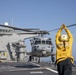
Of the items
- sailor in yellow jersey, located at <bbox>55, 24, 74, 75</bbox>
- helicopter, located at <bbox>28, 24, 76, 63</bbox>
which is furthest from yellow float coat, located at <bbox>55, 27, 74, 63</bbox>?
helicopter, located at <bbox>28, 24, 76, 63</bbox>

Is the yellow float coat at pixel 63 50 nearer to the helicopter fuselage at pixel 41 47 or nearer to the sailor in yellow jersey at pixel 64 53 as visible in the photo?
A: the sailor in yellow jersey at pixel 64 53

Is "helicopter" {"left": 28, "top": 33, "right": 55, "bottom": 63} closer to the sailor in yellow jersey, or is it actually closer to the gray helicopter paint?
the gray helicopter paint

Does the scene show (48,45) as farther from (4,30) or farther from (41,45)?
(4,30)

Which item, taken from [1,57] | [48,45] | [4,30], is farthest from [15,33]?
[48,45]

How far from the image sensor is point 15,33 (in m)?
56.5

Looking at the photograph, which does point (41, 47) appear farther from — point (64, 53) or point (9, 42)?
point (64, 53)

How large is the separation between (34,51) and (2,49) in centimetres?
2177

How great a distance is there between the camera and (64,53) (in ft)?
24.7

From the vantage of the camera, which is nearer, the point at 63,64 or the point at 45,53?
the point at 63,64

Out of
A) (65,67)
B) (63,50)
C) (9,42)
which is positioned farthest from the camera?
(9,42)

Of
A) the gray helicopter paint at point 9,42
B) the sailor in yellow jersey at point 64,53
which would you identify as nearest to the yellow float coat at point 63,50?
the sailor in yellow jersey at point 64,53

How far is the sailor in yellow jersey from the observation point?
7.48 metres

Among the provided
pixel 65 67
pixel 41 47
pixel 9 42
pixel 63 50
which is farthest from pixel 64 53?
pixel 9 42

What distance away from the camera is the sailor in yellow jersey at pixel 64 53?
748cm
